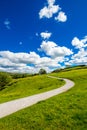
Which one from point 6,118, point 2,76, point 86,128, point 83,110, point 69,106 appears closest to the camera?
point 86,128

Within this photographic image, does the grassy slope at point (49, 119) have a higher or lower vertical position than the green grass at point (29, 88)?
lower

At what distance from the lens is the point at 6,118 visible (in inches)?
572

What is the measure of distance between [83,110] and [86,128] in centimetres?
371

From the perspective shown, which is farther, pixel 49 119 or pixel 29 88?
pixel 29 88

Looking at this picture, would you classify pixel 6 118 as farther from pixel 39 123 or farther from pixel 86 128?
pixel 86 128

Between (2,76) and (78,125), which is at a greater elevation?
(2,76)

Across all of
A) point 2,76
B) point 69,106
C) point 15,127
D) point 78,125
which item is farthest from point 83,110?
point 2,76

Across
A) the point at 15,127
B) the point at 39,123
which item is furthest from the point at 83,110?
the point at 15,127

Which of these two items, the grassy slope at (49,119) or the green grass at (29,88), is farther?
the green grass at (29,88)

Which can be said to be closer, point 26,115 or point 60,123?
point 60,123

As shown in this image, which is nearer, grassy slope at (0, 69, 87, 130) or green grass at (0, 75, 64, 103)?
grassy slope at (0, 69, 87, 130)

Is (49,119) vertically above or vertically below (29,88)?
below

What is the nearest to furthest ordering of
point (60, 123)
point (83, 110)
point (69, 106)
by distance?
point (60, 123)
point (83, 110)
point (69, 106)

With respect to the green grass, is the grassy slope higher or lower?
lower
